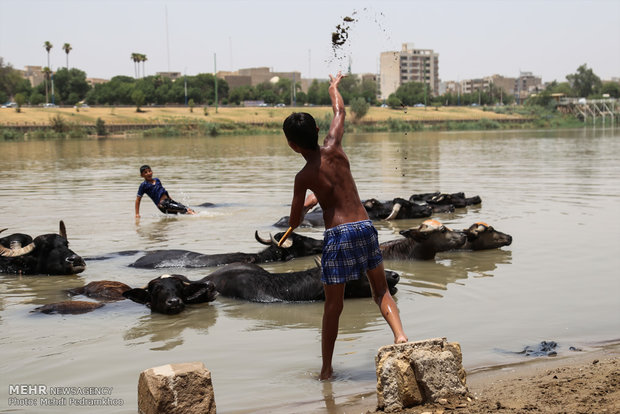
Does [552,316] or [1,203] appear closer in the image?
[552,316]

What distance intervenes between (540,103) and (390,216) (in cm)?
12939

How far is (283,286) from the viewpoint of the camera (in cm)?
773

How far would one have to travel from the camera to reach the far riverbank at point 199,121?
230 ft

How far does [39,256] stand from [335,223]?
5565 mm

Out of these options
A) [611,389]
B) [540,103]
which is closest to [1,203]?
[611,389]

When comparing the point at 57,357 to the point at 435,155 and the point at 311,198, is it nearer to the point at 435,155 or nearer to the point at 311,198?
the point at 311,198

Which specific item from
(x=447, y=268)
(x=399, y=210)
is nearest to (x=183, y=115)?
(x=399, y=210)

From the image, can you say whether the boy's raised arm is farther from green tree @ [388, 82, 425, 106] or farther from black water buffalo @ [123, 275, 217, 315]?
green tree @ [388, 82, 425, 106]

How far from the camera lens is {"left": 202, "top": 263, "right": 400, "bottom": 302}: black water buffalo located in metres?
7.67

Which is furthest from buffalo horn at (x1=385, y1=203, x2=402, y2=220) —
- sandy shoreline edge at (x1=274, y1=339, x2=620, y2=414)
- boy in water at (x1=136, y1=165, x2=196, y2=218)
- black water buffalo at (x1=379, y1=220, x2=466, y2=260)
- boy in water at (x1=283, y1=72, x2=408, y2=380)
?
boy in water at (x1=283, y1=72, x2=408, y2=380)

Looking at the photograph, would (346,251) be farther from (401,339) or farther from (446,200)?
(446,200)

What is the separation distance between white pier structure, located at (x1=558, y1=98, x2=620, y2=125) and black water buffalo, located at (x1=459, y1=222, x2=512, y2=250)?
104861 millimetres

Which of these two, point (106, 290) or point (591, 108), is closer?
point (106, 290)

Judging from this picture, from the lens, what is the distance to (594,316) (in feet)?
22.1
